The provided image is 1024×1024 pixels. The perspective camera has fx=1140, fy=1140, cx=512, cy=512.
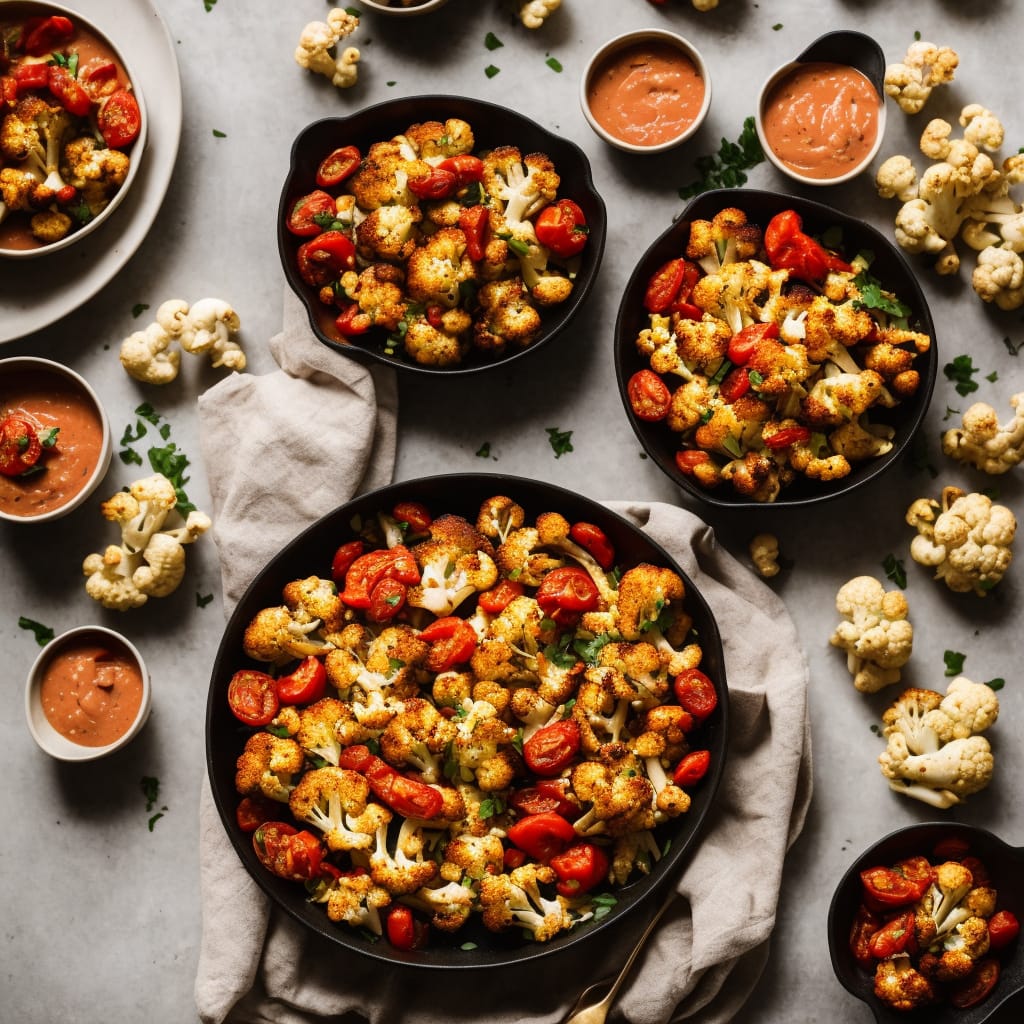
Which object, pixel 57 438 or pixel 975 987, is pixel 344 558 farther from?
pixel 975 987

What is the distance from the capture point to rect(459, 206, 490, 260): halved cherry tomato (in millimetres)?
4285

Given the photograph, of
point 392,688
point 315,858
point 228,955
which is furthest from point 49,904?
point 392,688

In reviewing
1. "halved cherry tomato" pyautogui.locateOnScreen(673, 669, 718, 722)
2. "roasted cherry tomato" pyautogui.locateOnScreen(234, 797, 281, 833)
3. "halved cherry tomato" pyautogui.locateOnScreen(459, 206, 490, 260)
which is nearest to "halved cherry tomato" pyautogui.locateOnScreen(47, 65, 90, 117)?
"halved cherry tomato" pyautogui.locateOnScreen(459, 206, 490, 260)

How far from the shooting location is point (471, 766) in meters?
4.15

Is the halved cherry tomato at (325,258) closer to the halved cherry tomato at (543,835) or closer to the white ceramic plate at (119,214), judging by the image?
the white ceramic plate at (119,214)

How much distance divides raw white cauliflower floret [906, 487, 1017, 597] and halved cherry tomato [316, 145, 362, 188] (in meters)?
2.60

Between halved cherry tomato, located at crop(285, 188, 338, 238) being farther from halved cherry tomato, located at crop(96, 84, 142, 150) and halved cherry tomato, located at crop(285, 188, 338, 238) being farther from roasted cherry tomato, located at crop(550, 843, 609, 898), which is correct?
roasted cherry tomato, located at crop(550, 843, 609, 898)

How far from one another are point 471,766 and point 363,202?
2177mm

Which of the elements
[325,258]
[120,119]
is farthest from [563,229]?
[120,119]

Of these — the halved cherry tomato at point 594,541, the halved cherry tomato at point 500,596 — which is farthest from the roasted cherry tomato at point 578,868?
the halved cherry tomato at point 594,541

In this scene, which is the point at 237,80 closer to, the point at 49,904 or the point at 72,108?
the point at 72,108

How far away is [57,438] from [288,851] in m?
1.84

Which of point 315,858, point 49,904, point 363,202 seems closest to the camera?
point 315,858

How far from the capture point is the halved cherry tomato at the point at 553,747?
4.09 metres
